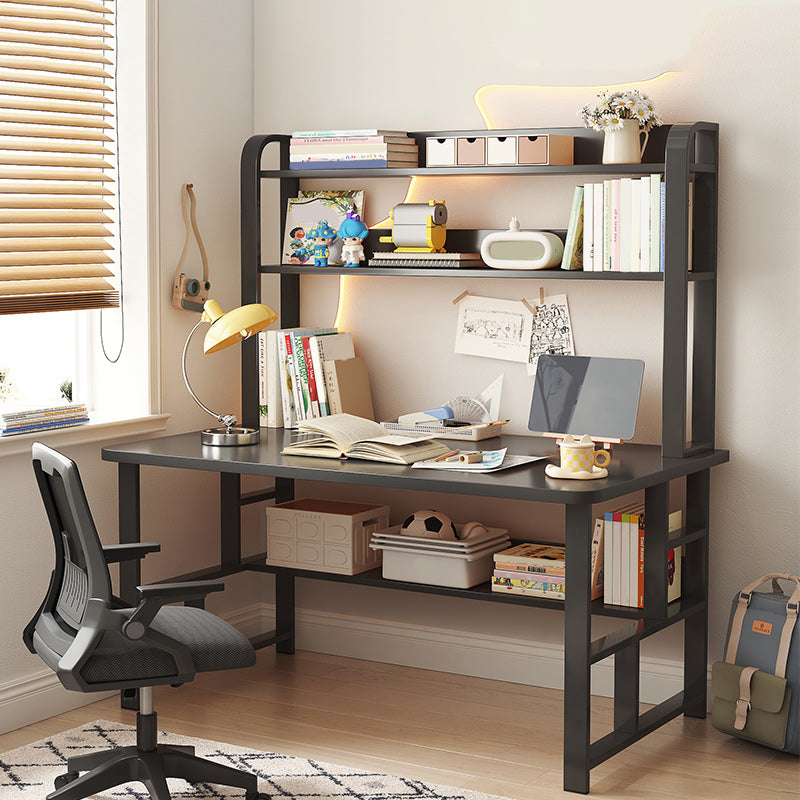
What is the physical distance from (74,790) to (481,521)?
154cm

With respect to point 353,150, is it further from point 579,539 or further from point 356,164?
point 579,539

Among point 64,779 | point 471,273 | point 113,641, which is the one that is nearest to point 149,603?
point 113,641

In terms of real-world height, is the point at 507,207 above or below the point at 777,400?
above

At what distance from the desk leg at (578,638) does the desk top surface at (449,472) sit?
0.09m

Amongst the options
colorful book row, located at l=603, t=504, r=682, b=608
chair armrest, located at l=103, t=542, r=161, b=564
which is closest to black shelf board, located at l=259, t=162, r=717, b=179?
colorful book row, located at l=603, t=504, r=682, b=608

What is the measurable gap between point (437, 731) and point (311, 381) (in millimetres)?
1088

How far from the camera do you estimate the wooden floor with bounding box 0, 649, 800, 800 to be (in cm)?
302

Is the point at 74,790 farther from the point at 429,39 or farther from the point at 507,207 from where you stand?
the point at 429,39

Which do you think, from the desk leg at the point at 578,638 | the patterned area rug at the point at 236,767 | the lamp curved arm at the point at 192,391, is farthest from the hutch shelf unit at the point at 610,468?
the patterned area rug at the point at 236,767

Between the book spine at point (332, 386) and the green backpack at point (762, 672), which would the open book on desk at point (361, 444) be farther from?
the green backpack at point (762, 672)

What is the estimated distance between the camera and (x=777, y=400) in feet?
11.0

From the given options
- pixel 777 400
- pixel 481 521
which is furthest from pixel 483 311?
pixel 777 400

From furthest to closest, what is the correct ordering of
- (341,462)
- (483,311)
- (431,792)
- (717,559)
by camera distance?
1. (483,311)
2. (717,559)
3. (341,462)
4. (431,792)

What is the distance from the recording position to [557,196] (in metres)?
3.60
